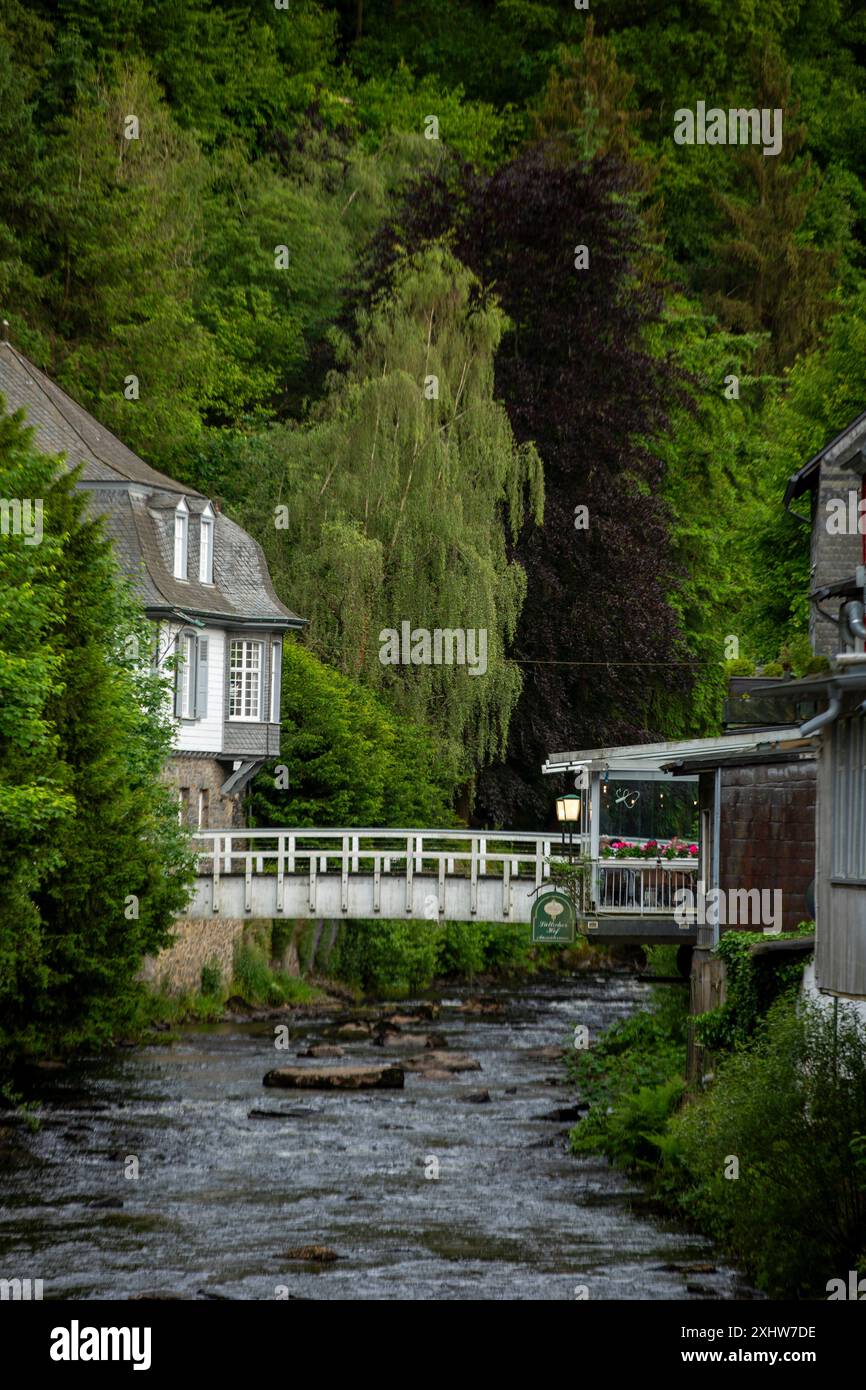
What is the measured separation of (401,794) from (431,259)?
41.9ft

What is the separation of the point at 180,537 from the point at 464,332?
28.7 ft

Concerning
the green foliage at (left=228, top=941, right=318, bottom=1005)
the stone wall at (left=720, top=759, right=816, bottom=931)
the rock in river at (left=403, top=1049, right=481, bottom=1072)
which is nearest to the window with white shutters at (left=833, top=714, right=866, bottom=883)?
the stone wall at (left=720, top=759, right=816, bottom=931)

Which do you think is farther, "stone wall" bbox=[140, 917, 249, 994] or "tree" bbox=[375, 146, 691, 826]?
"tree" bbox=[375, 146, 691, 826]

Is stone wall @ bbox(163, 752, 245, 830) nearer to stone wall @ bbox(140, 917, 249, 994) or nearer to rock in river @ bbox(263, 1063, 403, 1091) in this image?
stone wall @ bbox(140, 917, 249, 994)

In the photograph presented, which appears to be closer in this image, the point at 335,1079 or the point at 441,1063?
the point at 335,1079

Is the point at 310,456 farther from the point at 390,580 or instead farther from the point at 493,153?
the point at 493,153

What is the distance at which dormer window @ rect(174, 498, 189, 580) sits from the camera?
49188 millimetres

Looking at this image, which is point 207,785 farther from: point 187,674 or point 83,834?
point 83,834

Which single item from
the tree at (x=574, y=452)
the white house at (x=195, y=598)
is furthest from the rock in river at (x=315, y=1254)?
the tree at (x=574, y=452)

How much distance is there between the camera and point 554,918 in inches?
1326

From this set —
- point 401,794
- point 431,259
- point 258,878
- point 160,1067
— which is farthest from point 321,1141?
point 431,259

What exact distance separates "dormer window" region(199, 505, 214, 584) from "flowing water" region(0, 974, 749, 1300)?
42.0ft

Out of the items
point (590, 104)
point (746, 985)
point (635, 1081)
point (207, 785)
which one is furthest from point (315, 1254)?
point (590, 104)
